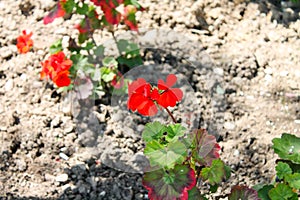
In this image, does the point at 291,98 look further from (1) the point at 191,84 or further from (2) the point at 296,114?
(1) the point at 191,84

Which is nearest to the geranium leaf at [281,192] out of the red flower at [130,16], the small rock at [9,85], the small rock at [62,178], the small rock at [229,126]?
the small rock at [229,126]

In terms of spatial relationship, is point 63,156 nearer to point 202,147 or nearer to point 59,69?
point 59,69

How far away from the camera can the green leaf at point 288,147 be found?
246 cm

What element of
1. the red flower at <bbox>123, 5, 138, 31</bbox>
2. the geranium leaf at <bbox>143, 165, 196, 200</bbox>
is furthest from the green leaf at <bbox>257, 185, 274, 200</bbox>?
the red flower at <bbox>123, 5, 138, 31</bbox>

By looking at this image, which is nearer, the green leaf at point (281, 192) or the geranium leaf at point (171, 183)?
the geranium leaf at point (171, 183)

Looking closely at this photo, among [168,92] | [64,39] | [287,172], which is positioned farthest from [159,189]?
[64,39]

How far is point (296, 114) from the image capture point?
3166 millimetres

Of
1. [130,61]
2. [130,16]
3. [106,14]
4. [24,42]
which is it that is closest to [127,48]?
[130,61]

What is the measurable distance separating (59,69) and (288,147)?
45.9 inches

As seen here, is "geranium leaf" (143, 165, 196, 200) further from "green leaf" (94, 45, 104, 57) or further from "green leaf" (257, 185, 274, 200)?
"green leaf" (94, 45, 104, 57)

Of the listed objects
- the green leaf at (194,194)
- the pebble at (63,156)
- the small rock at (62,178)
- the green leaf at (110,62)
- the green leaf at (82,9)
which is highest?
the green leaf at (82,9)

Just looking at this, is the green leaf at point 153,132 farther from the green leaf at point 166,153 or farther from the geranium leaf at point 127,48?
the geranium leaf at point 127,48

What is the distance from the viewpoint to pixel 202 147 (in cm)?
224

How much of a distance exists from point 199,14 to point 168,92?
149 centimetres
